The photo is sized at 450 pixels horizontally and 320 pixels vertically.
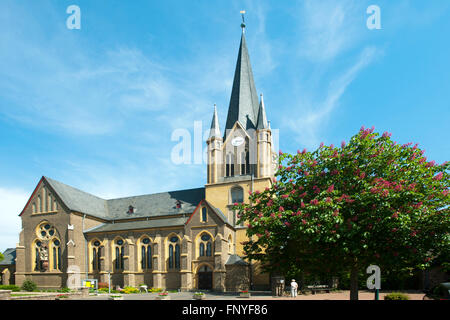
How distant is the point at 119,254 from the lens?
4366 cm

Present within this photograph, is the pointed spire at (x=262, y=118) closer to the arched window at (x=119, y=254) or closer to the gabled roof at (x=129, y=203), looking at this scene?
the gabled roof at (x=129, y=203)

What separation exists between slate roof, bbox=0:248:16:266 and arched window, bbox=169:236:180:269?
2457 cm

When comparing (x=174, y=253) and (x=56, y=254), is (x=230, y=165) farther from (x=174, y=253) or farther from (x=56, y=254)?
(x=56, y=254)

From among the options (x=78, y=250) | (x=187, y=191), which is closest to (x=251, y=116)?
(x=187, y=191)

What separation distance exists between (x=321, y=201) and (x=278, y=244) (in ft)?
14.2

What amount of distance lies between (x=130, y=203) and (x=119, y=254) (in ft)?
30.8

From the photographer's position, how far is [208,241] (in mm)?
39094

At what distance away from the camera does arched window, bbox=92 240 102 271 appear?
1744 inches

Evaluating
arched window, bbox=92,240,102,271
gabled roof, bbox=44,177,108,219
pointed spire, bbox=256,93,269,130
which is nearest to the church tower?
pointed spire, bbox=256,93,269,130

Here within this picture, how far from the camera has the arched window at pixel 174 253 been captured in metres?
40.5

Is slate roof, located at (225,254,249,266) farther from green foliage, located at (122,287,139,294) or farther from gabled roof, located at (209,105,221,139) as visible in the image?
gabled roof, located at (209,105,221,139)

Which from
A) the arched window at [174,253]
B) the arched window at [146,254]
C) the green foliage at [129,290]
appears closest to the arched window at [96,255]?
the arched window at [146,254]

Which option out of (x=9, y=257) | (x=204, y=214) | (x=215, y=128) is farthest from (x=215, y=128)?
(x=9, y=257)
